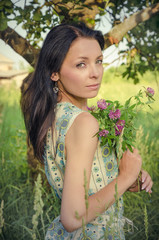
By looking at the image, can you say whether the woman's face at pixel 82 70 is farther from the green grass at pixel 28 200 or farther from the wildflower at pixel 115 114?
the green grass at pixel 28 200

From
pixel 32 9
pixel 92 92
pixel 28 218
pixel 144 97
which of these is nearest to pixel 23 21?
pixel 32 9

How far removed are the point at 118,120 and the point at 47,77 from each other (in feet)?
1.69

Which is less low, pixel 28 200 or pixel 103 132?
pixel 103 132

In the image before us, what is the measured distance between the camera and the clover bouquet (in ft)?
4.20

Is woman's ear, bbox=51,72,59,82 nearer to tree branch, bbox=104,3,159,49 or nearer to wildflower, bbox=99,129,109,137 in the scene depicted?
wildflower, bbox=99,129,109,137

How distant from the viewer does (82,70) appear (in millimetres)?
1435

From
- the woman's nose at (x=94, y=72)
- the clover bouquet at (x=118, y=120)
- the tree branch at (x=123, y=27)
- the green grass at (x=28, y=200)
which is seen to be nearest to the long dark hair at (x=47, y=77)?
the woman's nose at (x=94, y=72)

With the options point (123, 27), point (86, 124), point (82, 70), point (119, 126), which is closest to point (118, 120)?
point (119, 126)

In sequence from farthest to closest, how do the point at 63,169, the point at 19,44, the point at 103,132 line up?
the point at 19,44
the point at 63,169
the point at 103,132

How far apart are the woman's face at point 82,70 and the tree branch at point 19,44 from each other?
3.95 feet

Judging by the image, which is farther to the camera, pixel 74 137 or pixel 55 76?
pixel 55 76

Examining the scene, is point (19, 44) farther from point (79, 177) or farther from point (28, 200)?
point (79, 177)

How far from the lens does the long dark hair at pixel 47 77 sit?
4.81 ft

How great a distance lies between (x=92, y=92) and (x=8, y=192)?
2.10 m
